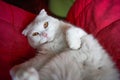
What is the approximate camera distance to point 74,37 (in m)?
0.97

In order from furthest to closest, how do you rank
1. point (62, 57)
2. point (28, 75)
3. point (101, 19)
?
point (101, 19), point (62, 57), point (28, 75)

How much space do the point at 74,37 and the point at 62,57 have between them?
121 mm

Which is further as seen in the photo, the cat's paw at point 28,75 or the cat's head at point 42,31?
the cat's head at point 42,31

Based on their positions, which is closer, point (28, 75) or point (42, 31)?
point (28, 75)

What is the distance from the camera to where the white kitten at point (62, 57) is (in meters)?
0.82

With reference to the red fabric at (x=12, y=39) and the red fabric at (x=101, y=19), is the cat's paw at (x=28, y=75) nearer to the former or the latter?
the red fabric at (x=12, y=39)

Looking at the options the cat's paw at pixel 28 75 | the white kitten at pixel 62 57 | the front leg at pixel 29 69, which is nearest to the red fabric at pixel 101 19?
the white kitten at pixel 62 57

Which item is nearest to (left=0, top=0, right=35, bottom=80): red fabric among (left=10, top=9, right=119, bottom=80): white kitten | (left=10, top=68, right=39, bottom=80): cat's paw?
(left=10, top=9, right=119, bottom=80): white kitten

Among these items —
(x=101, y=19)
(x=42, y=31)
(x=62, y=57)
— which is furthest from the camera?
(x=101, y=19)

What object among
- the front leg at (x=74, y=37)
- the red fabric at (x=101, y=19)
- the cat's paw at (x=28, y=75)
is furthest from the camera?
the red fabric at (x=101, y=19)

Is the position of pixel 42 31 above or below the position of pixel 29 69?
above

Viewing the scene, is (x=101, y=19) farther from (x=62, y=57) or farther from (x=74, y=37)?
(x=62, y=57)

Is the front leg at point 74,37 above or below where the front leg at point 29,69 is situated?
above

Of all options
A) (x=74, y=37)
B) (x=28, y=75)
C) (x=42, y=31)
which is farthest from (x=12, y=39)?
(x=28, y=75)
